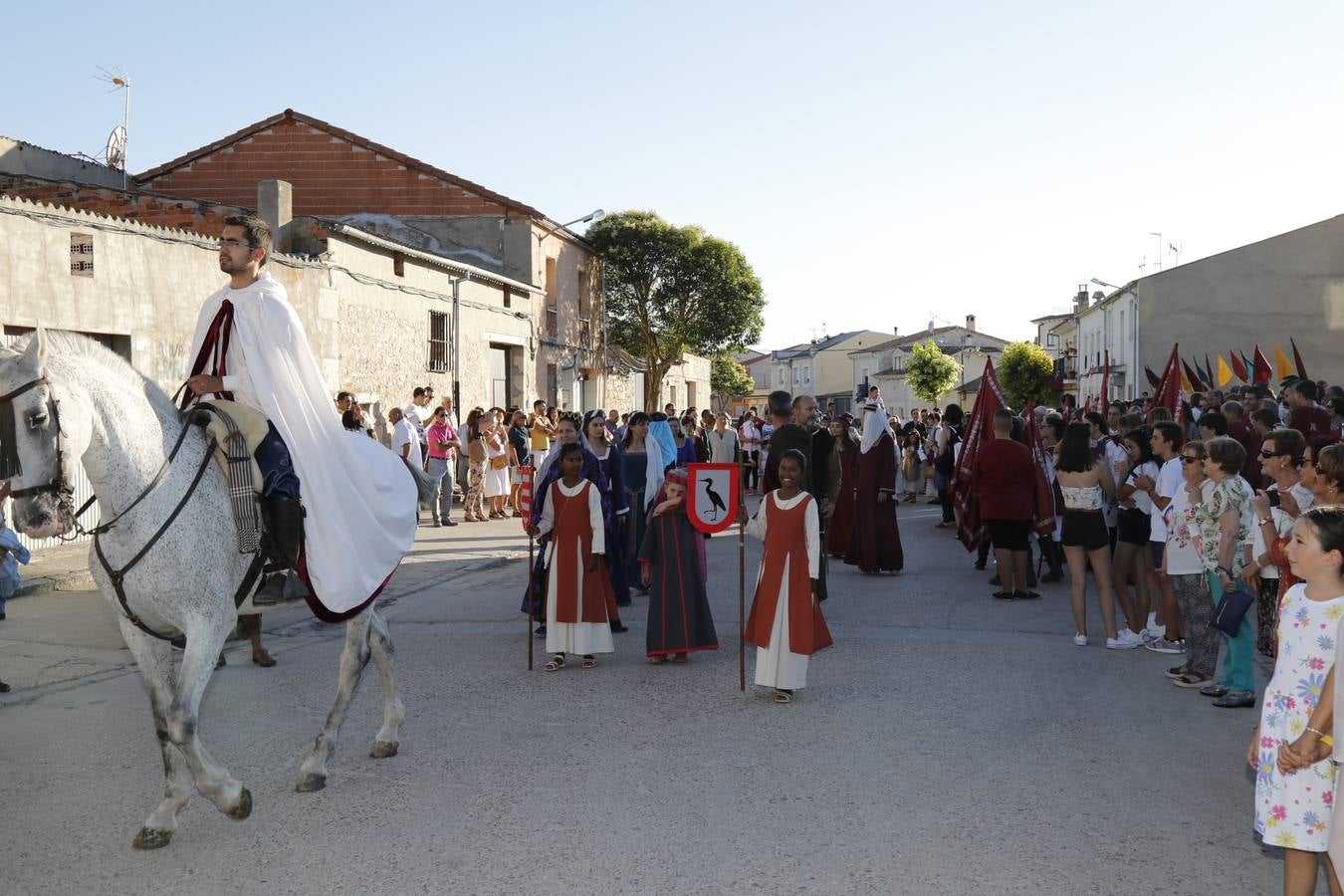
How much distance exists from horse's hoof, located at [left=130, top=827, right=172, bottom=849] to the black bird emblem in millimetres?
3947

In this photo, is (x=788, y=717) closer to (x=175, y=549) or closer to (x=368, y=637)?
(x=368, y=637)

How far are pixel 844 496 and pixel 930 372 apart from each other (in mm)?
65006

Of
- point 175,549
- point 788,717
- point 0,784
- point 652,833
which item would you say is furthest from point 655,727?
point 0,784

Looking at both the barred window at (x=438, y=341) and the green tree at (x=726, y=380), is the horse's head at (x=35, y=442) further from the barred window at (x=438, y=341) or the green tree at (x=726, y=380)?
the green tree at (x=726, y=380)

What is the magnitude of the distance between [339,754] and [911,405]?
3336 inches

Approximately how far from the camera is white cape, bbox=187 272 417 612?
5.04 m

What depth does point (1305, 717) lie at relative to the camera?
3674 millimetres

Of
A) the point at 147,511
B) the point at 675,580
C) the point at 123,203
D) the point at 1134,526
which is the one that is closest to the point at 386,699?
the point at 147,511

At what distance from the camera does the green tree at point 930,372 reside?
251 feet

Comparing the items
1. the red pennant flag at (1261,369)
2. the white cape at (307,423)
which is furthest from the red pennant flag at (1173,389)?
the white cape at (307,423)

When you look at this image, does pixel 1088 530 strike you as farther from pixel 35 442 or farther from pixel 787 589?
pixel 35 442

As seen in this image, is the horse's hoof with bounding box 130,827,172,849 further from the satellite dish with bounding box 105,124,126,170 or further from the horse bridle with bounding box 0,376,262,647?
the satellite dish with bounding box 105,124,126,170

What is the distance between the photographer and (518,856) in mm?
4332

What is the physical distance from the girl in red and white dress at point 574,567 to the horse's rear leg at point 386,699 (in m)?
1.98
